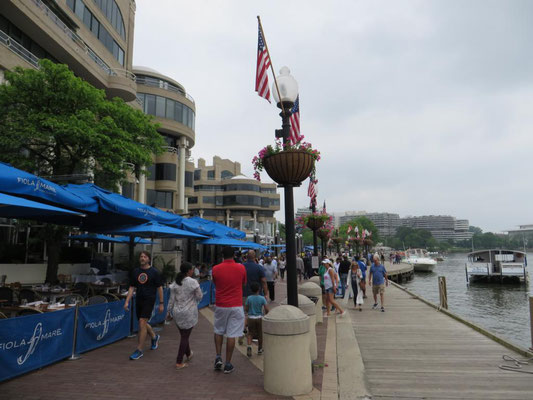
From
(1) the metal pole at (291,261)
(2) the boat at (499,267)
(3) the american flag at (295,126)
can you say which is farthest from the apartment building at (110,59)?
(2) the boat at (499,267)

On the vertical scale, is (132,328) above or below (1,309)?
below

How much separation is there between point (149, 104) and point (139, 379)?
33936mm

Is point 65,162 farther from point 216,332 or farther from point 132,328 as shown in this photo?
point 216,332

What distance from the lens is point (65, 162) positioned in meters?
13.4

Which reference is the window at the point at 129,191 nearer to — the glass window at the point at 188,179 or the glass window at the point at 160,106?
the glass window at the point at 160,106

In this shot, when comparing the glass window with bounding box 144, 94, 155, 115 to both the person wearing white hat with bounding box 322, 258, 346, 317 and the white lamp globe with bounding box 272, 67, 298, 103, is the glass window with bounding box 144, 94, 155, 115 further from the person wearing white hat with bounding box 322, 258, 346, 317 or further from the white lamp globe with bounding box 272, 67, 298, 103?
the white lamp globe with bounding box 272, 67, 298, 103

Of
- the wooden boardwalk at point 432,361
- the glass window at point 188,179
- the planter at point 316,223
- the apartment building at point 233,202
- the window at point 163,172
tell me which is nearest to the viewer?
the wooden boardwalk at point 432,361

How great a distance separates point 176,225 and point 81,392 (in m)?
8.18

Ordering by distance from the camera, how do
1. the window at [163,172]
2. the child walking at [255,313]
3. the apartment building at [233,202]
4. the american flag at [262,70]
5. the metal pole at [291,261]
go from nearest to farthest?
the metal pole at [291,261] → the american flag at [262,70] → the child walking at [255,313] → the window at [163,172] → the apartment building at [233,202]

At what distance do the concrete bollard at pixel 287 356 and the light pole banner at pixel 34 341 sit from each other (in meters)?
3.51

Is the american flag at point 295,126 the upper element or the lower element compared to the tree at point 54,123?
lower

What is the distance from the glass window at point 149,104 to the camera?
35312 millimetres

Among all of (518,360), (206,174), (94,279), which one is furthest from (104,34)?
(206,174)

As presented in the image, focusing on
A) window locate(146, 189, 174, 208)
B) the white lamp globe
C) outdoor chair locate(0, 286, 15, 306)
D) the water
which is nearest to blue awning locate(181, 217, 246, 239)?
outdoor chair locate(0, 286, 15, 306)
